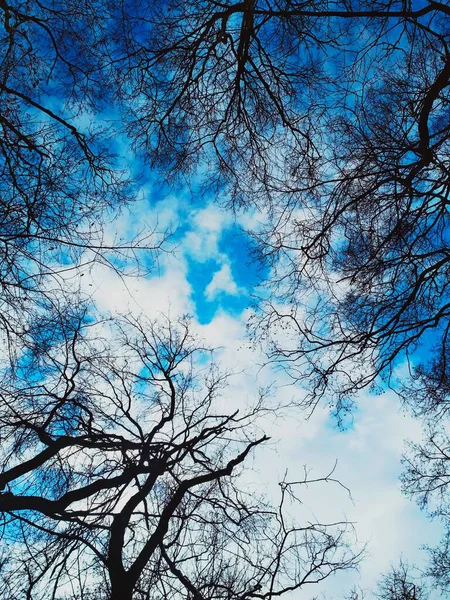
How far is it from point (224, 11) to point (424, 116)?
2312 millimetres

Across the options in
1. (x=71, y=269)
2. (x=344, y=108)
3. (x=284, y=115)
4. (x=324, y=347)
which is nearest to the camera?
(x=71, y=269)

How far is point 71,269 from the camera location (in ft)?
14.0

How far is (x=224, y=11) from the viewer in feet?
15.6

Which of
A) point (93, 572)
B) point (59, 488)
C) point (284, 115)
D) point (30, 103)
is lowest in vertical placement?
point (93, 572)

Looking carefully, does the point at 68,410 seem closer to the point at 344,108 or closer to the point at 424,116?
the point at 344,108

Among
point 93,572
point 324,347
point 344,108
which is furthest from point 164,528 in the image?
point 344,108

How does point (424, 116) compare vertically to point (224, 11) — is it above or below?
below

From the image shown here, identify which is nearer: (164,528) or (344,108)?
(344,108)

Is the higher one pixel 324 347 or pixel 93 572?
pixel 324 347

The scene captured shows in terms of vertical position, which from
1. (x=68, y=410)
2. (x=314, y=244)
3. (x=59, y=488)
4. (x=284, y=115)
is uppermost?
(x=284, y=115)

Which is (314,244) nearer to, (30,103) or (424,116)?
(424,116)

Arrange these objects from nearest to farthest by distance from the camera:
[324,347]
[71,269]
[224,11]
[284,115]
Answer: [71,269], [224,11], [284,115], [324,347]

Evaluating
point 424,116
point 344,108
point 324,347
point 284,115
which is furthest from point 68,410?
point 424,116

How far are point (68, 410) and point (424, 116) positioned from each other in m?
5.40
